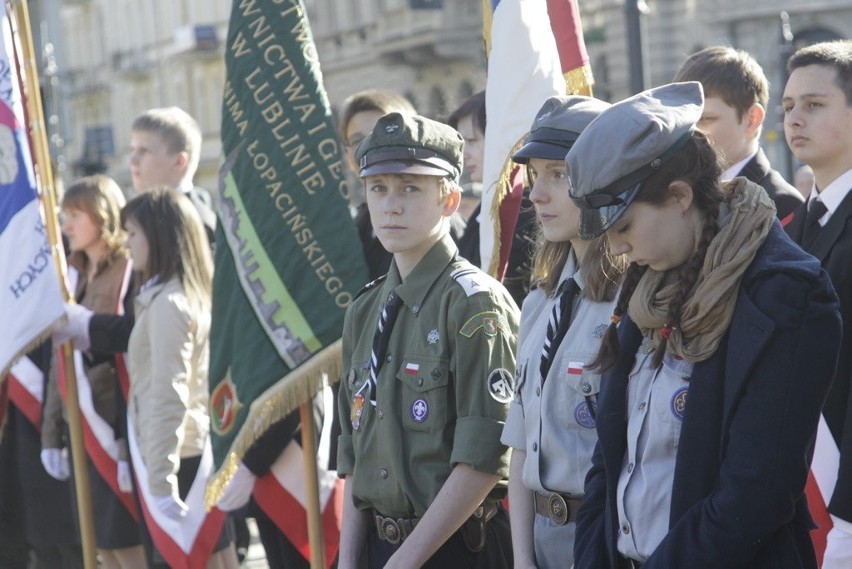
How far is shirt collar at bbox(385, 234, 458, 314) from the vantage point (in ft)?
12.6

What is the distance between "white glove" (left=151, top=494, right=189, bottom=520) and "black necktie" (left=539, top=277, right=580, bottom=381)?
2717 mm

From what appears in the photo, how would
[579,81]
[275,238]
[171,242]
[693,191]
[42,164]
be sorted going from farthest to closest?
1. [42,164]
2. [171,242]
3. [275,238]
4. [579,81]
5. [693,191]

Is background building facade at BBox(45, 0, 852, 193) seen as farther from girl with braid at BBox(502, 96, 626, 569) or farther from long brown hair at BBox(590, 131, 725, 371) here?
long brown hair at BBox(590, 131, 725, 371)

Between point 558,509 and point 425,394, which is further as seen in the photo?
point 425,394

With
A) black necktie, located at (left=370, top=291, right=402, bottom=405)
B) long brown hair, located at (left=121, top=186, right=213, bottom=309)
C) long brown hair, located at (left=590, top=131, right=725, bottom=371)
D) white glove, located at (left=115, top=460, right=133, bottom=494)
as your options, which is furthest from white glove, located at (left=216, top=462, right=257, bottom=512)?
long brown hair, located at (left=590, top=131, right=725, bottom=371)

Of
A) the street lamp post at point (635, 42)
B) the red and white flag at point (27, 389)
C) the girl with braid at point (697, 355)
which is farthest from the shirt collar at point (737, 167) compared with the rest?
the street lamp post at point (635, 42)

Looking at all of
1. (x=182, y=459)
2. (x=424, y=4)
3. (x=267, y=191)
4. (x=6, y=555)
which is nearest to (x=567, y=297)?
(x=267, y=191)

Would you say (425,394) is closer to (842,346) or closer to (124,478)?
(842,346)

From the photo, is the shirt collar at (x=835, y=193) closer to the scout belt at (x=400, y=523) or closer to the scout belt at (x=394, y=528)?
the scout belt at (x=400, y=523)

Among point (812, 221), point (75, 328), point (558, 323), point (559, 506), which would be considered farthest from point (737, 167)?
point (75, 328)

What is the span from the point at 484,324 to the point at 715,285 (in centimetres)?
120

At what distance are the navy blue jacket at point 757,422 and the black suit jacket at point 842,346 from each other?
120cm

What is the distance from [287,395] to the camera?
4980mm

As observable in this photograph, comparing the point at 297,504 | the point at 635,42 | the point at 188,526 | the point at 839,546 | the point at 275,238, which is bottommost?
the point at 188,526
